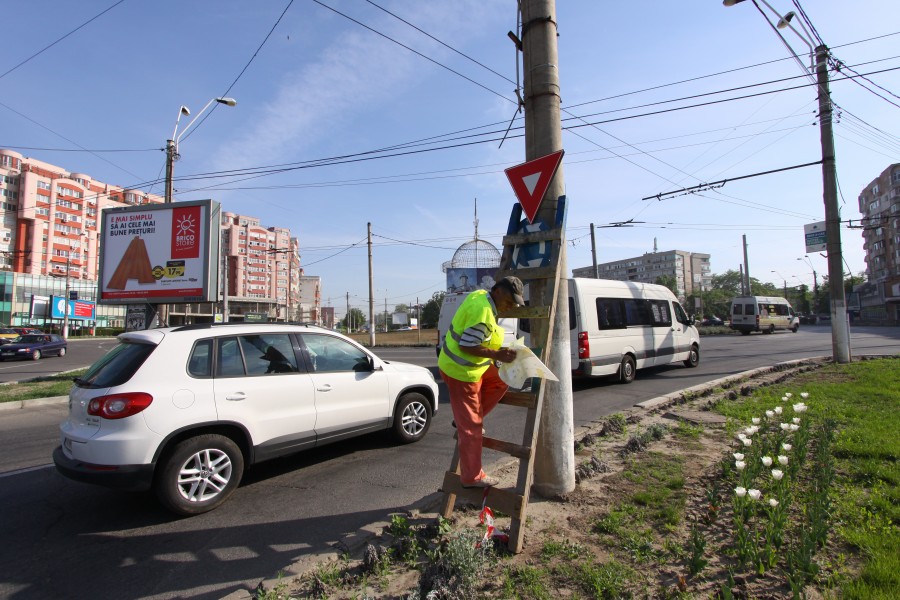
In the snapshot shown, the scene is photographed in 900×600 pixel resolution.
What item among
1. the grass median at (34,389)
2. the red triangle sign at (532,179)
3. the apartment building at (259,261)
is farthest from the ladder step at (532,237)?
the apartment building at (259,261)

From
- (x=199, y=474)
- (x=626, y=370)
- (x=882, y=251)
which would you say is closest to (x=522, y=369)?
(x=199, y=474)

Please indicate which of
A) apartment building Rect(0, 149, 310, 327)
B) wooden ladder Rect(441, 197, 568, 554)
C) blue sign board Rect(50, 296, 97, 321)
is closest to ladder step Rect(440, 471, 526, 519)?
wooden ladder Rect(441, 197, 568, 554)

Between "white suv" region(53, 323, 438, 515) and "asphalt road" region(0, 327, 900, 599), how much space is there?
0.37 meters

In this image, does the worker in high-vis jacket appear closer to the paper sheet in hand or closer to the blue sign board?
the paper sheet in hand

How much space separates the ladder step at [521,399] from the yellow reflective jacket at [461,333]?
0.30m

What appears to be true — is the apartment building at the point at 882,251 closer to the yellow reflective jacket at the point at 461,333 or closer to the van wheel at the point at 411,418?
the van wheel at the point at 411,418

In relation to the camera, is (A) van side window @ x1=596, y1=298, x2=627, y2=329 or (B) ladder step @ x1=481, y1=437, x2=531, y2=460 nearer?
(B) ladder step @ x1=481, y1=437, x2=531, y2=460

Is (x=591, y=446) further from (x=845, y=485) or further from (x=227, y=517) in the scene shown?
(x=227, y=517)

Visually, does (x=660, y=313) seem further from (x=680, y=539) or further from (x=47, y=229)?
Result: (x=47, y=229)

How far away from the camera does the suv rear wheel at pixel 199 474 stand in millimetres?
3842

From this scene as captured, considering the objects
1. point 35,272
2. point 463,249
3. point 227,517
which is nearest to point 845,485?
point 227,517

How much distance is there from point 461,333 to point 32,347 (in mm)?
31547

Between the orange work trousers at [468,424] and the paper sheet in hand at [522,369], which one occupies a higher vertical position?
the paper sheet in hand at [522,369]

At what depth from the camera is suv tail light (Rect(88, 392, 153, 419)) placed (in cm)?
376
